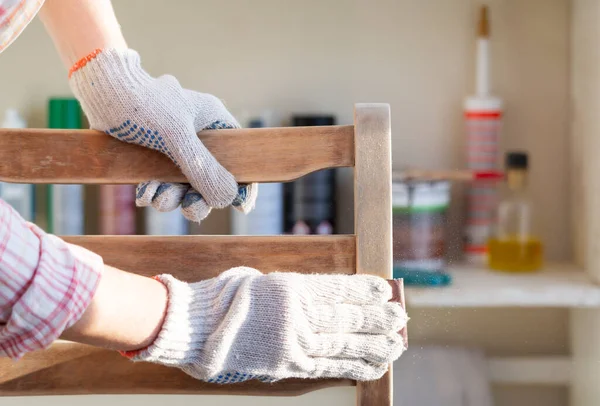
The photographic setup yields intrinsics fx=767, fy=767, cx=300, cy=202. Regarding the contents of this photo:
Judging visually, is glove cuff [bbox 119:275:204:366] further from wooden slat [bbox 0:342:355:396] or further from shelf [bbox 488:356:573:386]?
shelf [bbox 488:356:573:386]

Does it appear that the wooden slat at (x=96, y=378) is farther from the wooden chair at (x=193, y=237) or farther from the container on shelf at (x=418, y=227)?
the container on shelf at (x=418, y=227)

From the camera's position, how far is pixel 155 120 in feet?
1.99

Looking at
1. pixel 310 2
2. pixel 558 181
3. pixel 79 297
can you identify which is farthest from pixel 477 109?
pixel 79 297

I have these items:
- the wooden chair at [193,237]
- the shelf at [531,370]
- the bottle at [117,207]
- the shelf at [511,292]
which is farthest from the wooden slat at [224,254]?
the shelf at [531,370]

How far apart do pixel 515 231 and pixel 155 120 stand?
987 millimetres

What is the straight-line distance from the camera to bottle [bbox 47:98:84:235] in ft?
4.62

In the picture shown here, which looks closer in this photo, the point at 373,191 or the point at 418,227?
the point at 373,191

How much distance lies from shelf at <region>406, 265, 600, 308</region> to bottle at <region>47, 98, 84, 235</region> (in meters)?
0.62

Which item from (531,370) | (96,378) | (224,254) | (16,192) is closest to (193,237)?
(224,254)

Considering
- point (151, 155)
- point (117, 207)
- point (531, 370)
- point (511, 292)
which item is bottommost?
point (531, 370)

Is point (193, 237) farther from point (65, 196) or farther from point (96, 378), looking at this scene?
point (65, 196)

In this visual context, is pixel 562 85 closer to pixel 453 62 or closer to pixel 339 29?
pixel 453 62

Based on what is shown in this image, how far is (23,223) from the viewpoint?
43 centimetres

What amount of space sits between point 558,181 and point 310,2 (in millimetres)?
587
